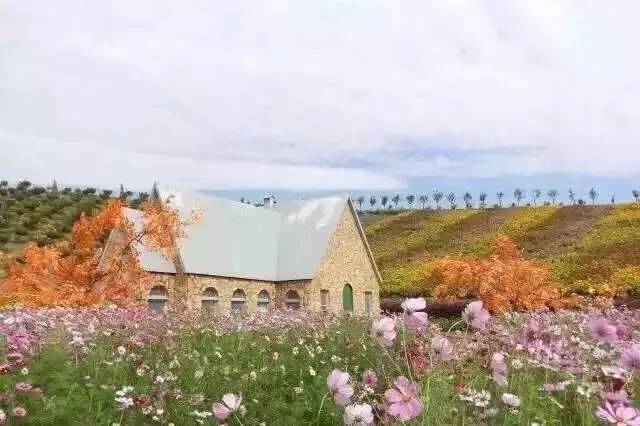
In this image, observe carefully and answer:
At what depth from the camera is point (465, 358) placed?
4617mm

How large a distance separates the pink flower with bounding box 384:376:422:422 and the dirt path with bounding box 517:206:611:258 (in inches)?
2219

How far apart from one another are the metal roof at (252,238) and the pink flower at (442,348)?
25.5m

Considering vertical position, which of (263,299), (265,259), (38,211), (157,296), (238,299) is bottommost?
(263,299)

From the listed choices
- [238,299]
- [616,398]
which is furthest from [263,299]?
[616,398]

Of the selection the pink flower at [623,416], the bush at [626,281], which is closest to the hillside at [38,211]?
the bush at [626,281]

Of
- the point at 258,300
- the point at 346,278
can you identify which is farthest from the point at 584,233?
the point at 258,300

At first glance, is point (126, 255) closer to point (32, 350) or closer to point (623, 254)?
point (32, 350)

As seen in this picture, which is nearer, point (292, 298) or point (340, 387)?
point (340, 387)

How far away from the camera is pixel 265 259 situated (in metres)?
33.9

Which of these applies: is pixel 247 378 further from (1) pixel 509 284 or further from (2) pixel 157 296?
(1) pixel 509 284

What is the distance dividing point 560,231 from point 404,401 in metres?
66.2

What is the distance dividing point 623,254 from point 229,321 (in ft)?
150

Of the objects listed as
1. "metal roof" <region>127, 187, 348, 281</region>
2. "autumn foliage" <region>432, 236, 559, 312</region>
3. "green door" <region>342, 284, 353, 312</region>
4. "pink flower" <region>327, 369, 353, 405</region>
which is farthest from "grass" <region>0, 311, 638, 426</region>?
"green door" <region>342, 284, 353, 312</region>

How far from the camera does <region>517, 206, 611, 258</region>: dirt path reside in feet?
195
